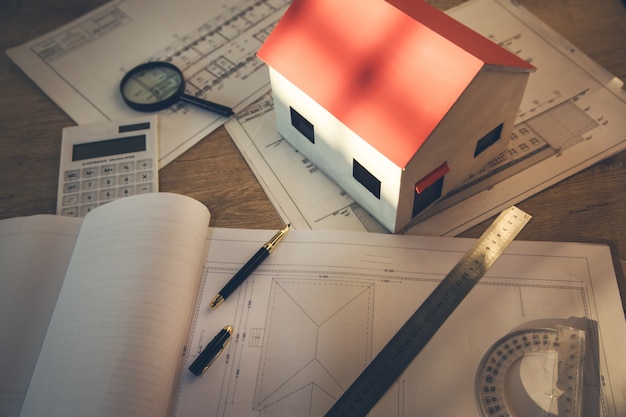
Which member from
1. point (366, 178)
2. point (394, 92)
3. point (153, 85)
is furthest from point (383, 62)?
point (153, 85)

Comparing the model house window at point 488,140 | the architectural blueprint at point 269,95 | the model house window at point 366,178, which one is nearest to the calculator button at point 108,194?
the architectural blueprint at point 269,95

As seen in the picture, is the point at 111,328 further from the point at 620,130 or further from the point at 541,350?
the point at 620,130

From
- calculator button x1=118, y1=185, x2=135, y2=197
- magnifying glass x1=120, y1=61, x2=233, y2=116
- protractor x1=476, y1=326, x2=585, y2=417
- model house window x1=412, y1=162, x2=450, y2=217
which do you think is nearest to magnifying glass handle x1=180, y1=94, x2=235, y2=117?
magnifying glass x1=120, y1=61, x2=233, y2=116

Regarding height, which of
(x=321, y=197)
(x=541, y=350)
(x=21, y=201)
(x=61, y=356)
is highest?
(x=321, y=197)

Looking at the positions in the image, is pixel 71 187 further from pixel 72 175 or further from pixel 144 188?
pixel 144 188

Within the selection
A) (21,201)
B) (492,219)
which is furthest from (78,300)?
(492,219)

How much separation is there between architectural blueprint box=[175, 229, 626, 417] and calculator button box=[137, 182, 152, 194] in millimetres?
195

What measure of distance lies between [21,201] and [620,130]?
1.24 metres

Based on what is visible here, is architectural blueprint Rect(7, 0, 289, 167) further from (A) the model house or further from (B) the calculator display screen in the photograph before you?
(A) the model house

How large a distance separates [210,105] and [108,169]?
0.26 meters

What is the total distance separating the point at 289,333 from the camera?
3.30 feet

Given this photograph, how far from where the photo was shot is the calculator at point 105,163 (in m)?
1.17

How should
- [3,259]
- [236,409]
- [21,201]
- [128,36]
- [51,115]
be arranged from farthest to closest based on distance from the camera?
[128,36] < [51,115] < [21,201] < [3,259] < [236,409]

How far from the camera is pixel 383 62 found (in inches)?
38.8
